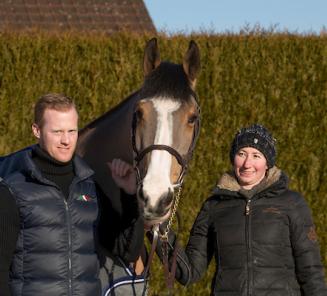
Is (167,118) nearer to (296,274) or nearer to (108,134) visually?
(108,134)

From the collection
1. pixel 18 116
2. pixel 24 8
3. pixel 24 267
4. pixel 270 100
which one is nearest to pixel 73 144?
pixel 24 267

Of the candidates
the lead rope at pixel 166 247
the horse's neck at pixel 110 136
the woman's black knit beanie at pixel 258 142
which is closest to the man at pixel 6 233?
the lead rope at pixel 166 247

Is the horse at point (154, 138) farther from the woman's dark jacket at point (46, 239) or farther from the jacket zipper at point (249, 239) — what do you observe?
the jacket zipper at point (249, 239)

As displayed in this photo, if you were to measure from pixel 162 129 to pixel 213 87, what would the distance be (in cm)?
430

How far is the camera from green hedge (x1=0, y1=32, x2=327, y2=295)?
7.52m

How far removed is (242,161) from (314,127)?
4024 mm

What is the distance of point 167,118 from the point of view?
3.51 meters

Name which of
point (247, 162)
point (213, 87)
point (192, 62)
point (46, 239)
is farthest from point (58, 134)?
point (213, 87)

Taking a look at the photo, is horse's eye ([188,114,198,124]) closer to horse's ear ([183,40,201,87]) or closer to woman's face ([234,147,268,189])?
horse's ear ([183,40,201,87])

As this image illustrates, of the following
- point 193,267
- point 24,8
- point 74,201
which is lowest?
point 193,267

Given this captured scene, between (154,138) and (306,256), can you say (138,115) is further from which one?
(306,256)

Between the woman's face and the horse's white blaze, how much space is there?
1.69 ft

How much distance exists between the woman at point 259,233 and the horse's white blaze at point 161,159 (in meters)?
0.55

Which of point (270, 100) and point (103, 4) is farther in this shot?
point (103, 4)
